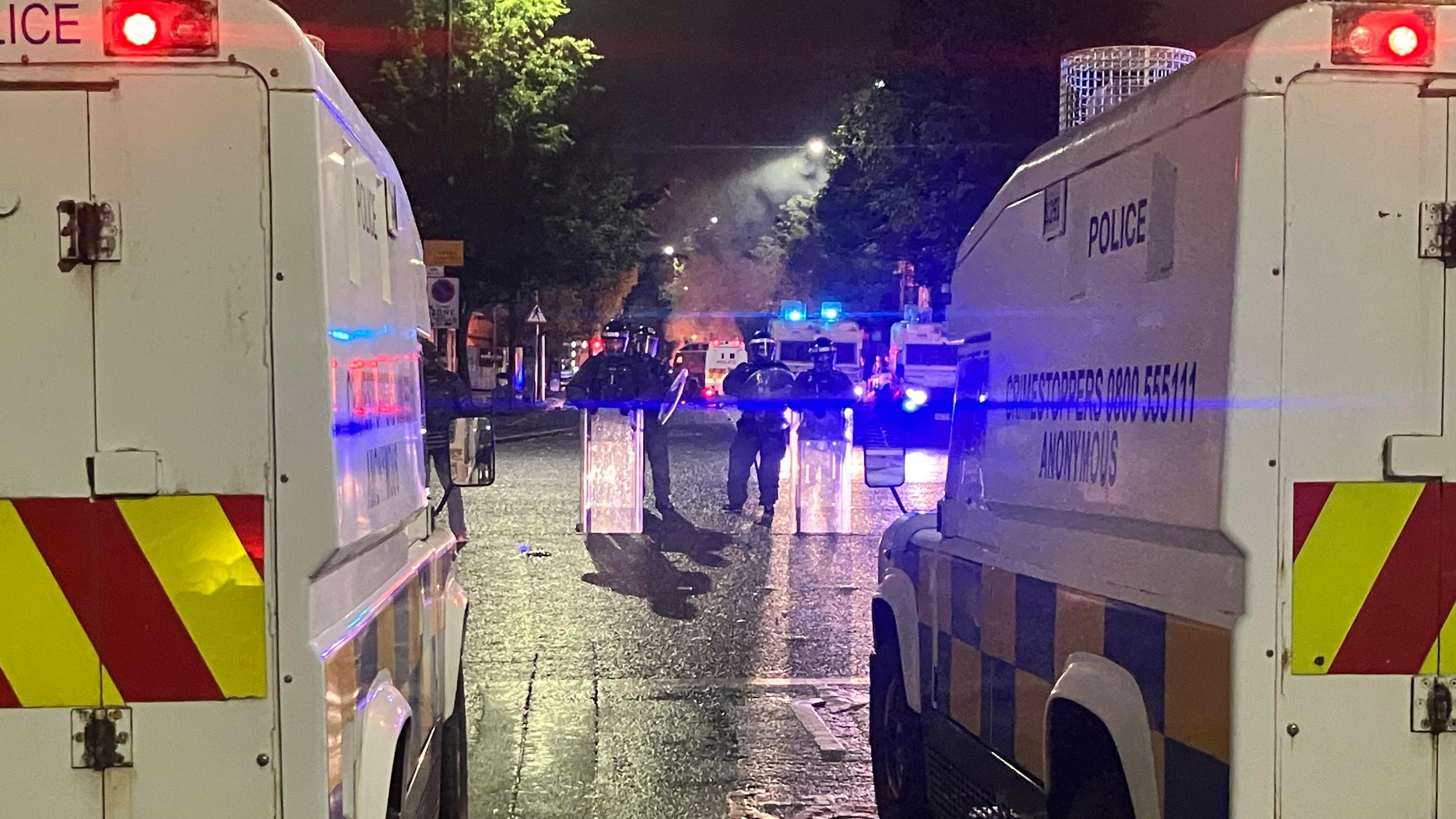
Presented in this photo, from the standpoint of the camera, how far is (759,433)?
1490 cm

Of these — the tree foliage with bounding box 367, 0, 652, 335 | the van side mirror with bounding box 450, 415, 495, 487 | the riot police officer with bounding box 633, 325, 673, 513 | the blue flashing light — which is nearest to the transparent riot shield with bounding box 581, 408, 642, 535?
the riot police officer with bounding box 633, 325, 673, 513

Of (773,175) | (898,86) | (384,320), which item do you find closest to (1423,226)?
(384,320)

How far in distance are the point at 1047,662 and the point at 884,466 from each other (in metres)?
1.35

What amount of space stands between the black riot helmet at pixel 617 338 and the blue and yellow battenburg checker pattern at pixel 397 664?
957 cm

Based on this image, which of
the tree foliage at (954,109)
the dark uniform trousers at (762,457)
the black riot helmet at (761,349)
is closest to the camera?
the dark uniform trousers at (762,457)

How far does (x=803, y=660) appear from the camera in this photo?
8617 mm

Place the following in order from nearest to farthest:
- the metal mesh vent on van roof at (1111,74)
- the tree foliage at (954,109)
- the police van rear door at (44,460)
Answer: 1. the police van rear door at (44,460)
2. the metal mesh vent on van roof at (1111,74)
3. the tree foliage at (954,109)

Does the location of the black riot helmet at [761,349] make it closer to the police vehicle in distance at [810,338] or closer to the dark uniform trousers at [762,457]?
the dark uniform trousers at [762,457]

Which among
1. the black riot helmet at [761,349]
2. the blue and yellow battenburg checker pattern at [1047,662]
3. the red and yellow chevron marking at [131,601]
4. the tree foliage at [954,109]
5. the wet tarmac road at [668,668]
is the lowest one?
the wet tarmac road at [668,668]

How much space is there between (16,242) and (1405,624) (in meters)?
2.78

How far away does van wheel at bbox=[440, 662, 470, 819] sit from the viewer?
504 cm

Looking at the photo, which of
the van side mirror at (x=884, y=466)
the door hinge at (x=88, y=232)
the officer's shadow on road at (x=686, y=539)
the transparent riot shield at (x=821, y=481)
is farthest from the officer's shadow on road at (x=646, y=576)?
the door hinge at (x=88, y=232)

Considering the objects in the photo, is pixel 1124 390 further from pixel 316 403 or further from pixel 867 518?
pixel 867 518

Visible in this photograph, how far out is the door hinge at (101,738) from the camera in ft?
8.80
